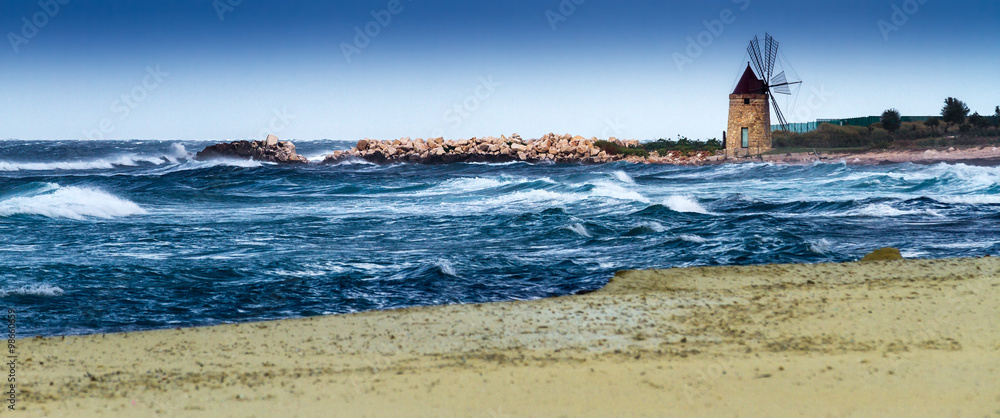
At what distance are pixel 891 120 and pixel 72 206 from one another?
44.5 meters

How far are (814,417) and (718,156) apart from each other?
147 ft

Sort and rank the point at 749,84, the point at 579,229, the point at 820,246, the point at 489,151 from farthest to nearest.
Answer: the point at 489,151
the point at 749,84
the point at 579,229
the point at 820,246

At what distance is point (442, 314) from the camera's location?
24.6 feet

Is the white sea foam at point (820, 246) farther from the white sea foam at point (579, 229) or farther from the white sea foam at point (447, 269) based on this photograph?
the white sea foam at point (447, 269)

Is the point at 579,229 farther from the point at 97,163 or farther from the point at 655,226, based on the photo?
the point at 97,163

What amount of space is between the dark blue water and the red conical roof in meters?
17.1

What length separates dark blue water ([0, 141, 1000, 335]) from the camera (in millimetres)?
9438

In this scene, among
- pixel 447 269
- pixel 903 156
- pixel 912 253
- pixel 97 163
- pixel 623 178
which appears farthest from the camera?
pixel 97 163

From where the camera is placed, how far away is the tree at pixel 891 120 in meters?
48.1

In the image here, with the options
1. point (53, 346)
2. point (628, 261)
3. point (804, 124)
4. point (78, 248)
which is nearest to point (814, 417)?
point (53, 346)

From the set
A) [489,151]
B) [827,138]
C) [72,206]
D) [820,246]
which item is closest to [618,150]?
[489,151]

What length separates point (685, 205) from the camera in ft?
66.8

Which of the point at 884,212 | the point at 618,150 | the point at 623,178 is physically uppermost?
the point at 618,150

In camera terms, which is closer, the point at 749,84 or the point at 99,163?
the point at 749,84
